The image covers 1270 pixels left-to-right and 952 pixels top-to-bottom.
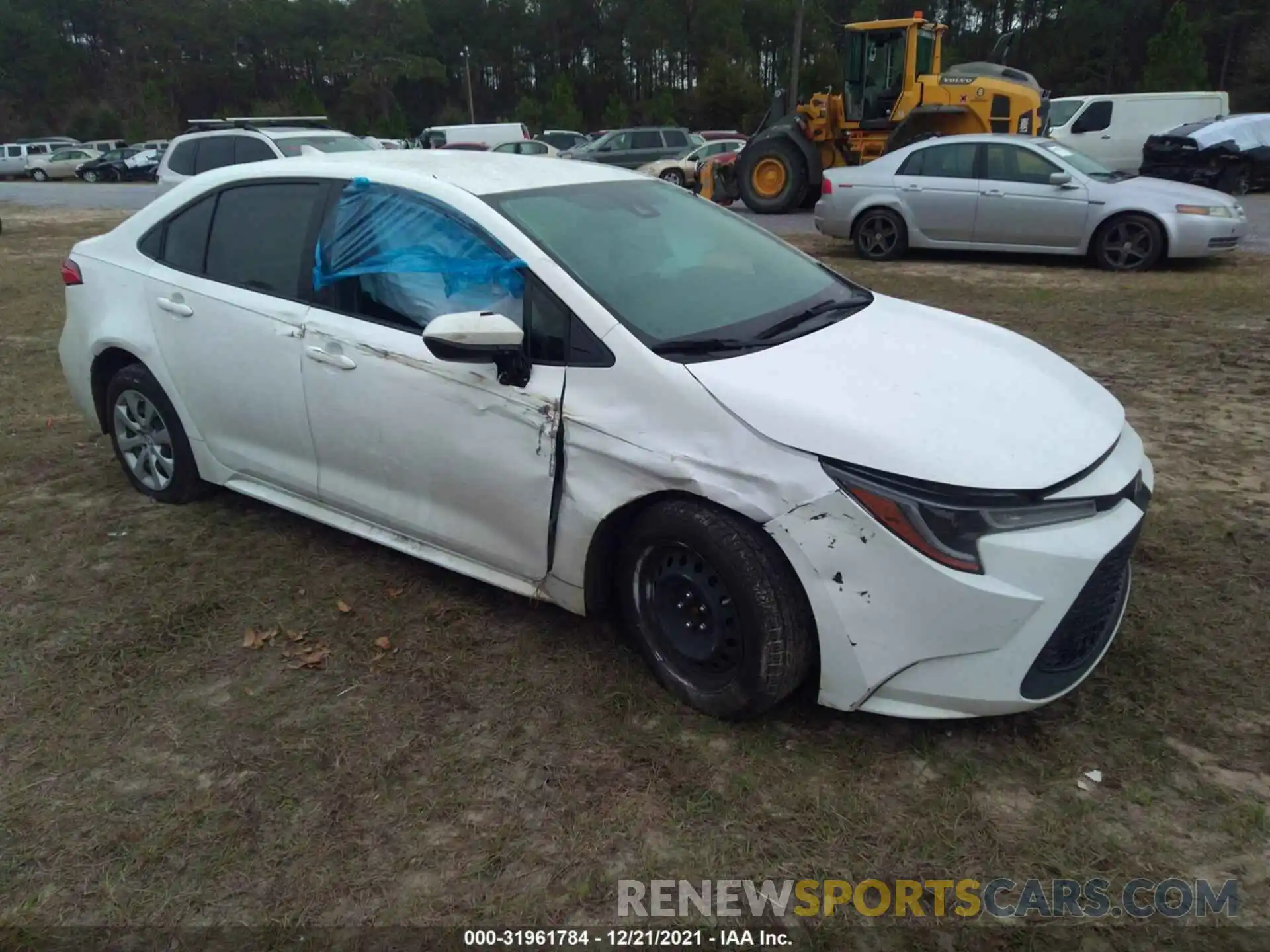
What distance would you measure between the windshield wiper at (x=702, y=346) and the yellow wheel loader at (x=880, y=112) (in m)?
12.3

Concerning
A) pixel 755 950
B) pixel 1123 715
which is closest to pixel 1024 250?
pixel 1123 715

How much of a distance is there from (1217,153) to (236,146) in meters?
16.9

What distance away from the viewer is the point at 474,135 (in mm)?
29578

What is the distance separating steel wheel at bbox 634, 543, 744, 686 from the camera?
2842 millimetres

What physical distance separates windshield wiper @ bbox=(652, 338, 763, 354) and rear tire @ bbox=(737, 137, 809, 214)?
14426 millimetres

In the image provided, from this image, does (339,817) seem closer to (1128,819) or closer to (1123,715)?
(1128,819)

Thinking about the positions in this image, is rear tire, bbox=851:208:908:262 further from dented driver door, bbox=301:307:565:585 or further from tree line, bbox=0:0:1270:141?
tree line, bbox=0:0:1270:141

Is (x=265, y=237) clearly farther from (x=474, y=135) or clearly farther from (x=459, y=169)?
(x=474, y=135)

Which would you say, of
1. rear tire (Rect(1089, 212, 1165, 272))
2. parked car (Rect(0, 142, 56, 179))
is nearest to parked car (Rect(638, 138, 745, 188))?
rear tire (Rect(1089, 212, 1165, 272))

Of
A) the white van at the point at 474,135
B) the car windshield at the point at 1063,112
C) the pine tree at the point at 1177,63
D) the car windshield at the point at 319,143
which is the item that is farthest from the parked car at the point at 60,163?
A: the pine tree at the point at 1177,63

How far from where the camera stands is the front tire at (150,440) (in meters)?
4.36

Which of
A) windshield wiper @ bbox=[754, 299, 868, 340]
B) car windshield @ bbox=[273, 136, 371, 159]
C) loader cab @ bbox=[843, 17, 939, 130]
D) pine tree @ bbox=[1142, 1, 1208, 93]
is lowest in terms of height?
windshield wiper @ bbox=[754, 299, 868, 340]

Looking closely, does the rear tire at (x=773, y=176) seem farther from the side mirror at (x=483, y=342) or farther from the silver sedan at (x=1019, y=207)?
the side mirror at (x=483, y=342)

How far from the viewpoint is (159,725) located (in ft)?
9.97
